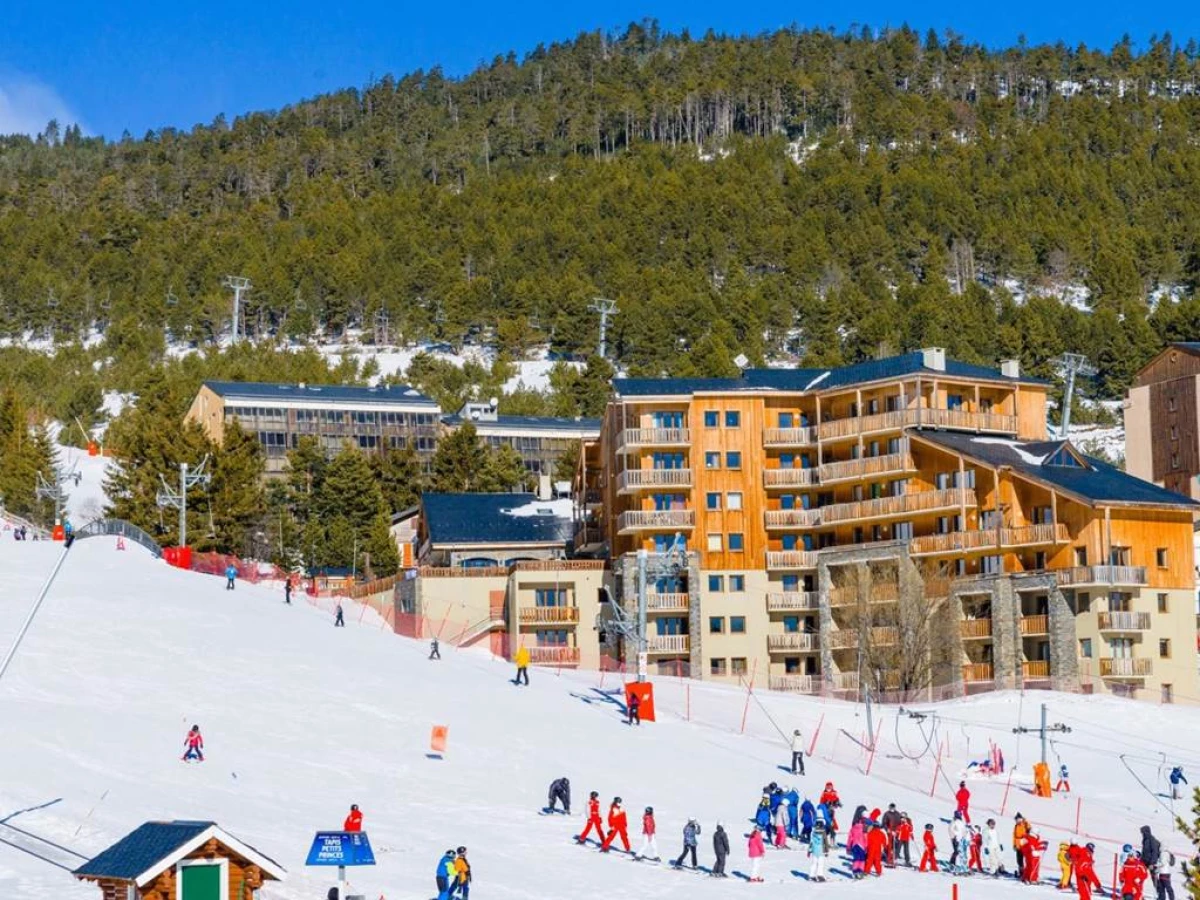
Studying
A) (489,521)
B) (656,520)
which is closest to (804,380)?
(656,520)

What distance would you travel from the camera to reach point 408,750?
48000mm

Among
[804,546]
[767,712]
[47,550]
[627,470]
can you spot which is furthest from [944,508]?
[47,550]

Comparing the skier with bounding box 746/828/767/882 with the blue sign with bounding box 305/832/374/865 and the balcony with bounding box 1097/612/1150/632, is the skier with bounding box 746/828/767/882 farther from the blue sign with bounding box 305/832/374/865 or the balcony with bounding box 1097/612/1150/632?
the balcony with bounding box 1097/612/1150/632

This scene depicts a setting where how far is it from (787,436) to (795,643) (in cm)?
979

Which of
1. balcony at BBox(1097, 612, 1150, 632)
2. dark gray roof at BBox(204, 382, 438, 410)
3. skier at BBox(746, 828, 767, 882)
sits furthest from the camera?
dark gray roof at BBox(204, 382, 438, 410)

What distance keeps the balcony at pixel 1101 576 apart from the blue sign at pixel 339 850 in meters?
49.1

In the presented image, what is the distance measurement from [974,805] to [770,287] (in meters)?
143

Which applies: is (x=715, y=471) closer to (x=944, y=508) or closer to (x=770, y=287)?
(x=944, y=508)

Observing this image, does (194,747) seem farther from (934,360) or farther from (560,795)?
(934,360)

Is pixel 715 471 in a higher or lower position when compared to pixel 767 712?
higher

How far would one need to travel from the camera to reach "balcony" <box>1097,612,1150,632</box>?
7412cm

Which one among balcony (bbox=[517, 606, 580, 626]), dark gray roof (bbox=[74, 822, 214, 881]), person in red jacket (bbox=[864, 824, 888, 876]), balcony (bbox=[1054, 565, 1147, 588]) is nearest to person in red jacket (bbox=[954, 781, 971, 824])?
person in red jacket (bbox=[864, 824, 888, 876])

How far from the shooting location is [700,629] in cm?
8250

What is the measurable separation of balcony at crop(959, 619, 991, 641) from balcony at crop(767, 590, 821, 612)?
7886 mm
